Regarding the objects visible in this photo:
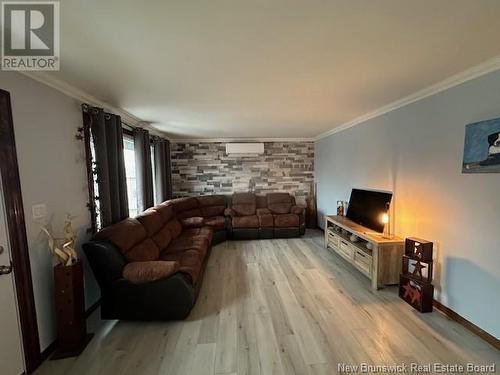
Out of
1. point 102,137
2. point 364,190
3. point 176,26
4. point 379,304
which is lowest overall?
point 379,304

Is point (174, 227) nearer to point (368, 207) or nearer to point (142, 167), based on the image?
point (142, 167)

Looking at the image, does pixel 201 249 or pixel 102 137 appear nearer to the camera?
pixel 102 137

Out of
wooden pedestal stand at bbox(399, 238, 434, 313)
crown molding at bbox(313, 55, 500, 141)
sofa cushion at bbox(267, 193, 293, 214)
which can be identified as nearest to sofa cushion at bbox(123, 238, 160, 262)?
wooden pedestal stand at bbox(399, 238, 434, 313)

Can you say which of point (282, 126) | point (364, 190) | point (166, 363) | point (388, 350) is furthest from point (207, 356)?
point (282, 126)

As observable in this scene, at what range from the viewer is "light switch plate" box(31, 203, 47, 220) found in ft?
5.98

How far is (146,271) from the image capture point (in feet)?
7.33

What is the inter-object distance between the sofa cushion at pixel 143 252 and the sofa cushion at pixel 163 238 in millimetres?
132

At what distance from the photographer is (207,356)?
1863 mm

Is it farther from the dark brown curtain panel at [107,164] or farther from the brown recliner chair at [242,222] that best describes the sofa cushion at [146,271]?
the brown recliner chair at [242,222]

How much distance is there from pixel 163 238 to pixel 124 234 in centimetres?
91

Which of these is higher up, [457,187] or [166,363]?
[457,187]

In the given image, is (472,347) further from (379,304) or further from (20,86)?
(20,86)

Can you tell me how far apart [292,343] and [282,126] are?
3.48 m

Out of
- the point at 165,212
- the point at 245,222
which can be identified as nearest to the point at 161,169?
the point at 165,212
